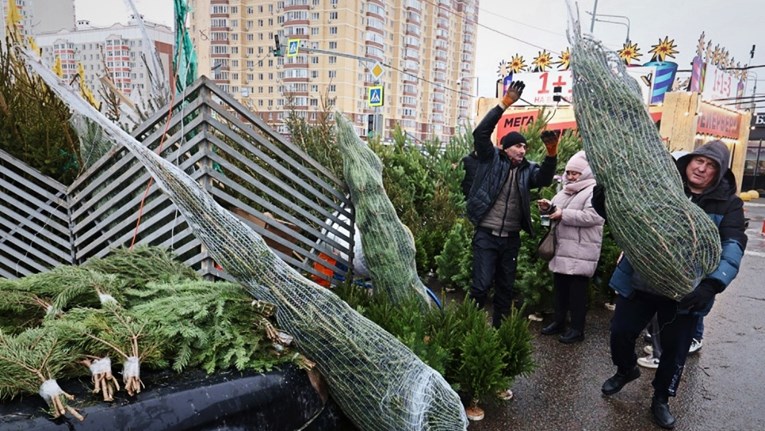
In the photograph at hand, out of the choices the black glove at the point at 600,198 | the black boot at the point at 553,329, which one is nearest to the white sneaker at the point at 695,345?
the black boot at the point at 553,329

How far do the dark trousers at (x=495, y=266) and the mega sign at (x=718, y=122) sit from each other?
42.7 ft

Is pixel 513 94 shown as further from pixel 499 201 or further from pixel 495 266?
pixel 495 266

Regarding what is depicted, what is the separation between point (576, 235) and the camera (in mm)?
3738

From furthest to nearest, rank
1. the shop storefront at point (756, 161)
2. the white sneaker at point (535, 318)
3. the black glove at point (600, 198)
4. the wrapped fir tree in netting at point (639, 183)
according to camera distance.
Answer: the shop storefront at point (756, 161) < the white sneaker at point (535, 318) < the black glove at point (600, 198) < the wrapped fir tree in netting at point (639, 183)

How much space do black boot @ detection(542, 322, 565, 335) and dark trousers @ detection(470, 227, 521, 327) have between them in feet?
1.83

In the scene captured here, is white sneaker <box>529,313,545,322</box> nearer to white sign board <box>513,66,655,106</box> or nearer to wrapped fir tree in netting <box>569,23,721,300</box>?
wrapped fir tree in netting <box>569,23,721,300</box>

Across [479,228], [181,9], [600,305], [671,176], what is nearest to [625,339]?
[671,176]

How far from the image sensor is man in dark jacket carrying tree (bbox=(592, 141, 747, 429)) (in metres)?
2.42

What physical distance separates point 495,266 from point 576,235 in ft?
2.33

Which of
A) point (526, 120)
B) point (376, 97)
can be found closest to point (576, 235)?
point (376, 97)

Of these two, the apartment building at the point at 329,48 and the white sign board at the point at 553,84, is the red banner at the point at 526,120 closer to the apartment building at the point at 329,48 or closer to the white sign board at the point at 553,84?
the white sign board at the point at 553,84

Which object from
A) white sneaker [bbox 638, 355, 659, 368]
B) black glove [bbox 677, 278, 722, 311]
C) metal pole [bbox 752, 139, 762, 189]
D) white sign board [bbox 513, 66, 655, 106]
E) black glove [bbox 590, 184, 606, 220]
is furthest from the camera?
metal pole [bbox 752, 139, 762, 189]

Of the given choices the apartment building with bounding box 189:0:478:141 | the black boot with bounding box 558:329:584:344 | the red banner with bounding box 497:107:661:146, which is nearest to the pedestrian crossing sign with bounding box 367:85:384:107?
the red banner with bounding box 497:107:661:146

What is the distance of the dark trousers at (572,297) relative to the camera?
3.80 meters
